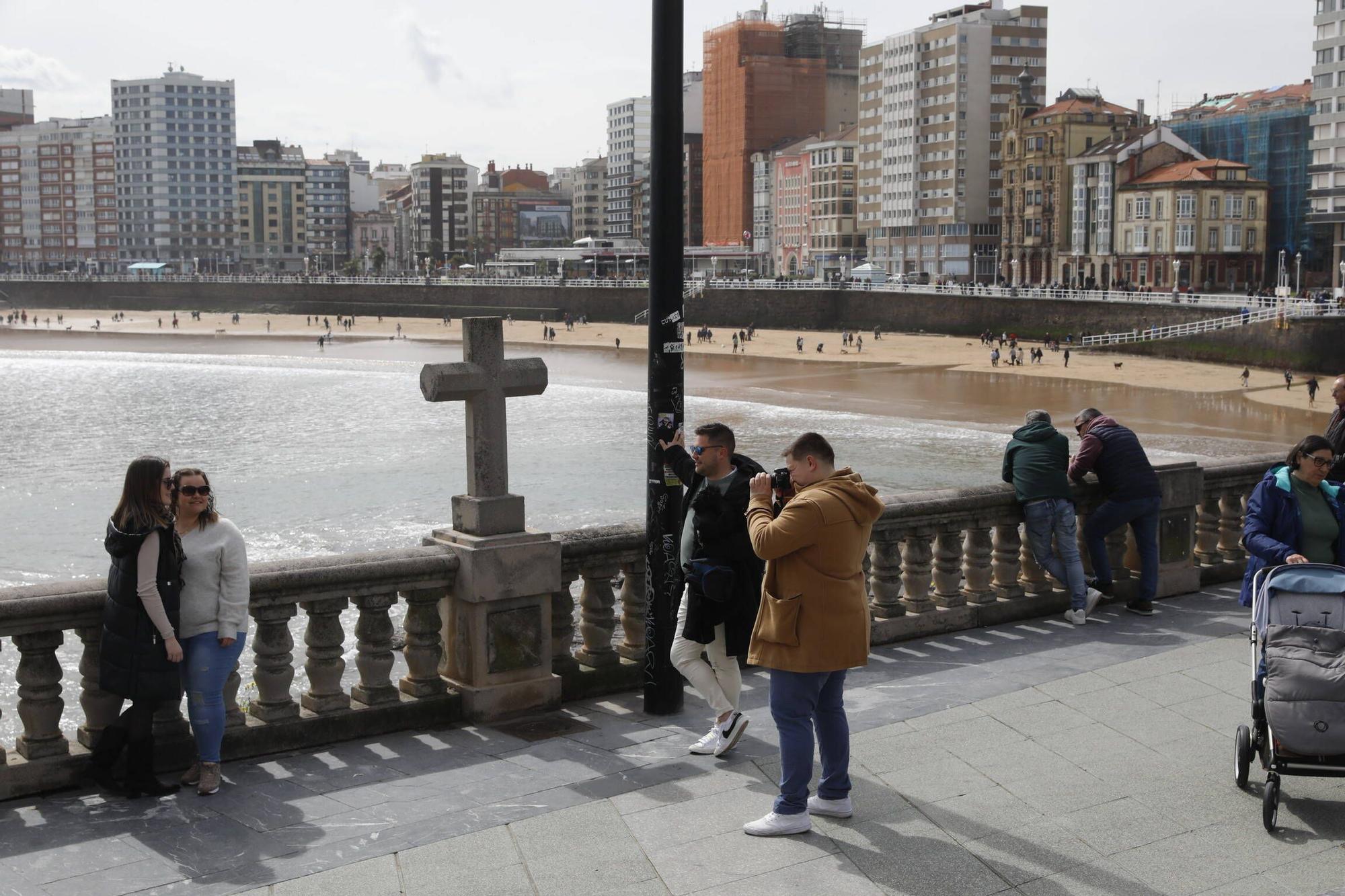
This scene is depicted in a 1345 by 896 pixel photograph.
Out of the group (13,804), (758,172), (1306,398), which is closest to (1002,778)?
(13,804)

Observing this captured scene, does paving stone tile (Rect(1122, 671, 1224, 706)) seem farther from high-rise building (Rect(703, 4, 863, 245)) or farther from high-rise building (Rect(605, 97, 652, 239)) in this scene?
high-rise building (Rect(605, 97, 652, 239))

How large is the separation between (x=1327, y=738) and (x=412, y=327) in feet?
337

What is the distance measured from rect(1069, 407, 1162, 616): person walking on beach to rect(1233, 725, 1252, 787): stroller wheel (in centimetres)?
345

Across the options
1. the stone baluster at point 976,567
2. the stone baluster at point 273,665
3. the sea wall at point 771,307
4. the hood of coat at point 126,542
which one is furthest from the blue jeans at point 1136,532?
the sea wall at point 771,307

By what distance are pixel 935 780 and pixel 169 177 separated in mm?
205077

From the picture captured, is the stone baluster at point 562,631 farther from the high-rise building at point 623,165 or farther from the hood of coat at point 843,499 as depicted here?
the high-rise building at point 623,165

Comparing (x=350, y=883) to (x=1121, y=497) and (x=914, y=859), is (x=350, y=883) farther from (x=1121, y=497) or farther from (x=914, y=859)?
(x=1121, y=497)

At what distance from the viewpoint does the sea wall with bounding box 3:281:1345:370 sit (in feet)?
213

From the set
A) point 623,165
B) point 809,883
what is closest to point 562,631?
point 809,883

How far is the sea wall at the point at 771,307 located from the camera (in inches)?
A: 2559

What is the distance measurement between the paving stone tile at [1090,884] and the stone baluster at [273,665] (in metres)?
3.28

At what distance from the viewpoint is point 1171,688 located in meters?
7.20

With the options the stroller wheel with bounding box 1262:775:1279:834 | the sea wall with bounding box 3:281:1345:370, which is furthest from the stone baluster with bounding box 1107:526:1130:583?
the sea wall with bounding box 3:281:1345:370

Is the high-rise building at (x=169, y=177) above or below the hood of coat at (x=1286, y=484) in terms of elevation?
above
